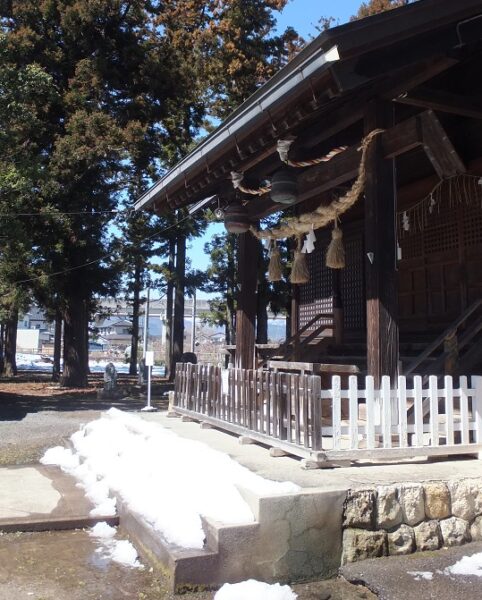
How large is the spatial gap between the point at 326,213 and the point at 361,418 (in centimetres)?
255

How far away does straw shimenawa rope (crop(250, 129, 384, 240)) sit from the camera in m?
5.79

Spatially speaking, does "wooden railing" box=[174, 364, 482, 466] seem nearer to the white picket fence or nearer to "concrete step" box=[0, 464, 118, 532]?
the white picket fence

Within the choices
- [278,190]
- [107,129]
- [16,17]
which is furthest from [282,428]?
[16,17]

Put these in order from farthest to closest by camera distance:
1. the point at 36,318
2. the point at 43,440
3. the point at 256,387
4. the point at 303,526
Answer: the point at 36,318 → the point at 43,440 → the point at 256,387 → the point at 303,526

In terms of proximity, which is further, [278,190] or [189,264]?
[189,264]

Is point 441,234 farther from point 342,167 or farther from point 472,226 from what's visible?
point 342,167

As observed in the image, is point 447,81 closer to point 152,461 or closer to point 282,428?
point 282,428

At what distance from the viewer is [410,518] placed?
4.32m

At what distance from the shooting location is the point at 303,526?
397 cm

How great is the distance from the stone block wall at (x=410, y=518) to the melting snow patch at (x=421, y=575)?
0.33 metres

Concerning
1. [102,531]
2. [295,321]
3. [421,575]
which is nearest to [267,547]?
[421,575]

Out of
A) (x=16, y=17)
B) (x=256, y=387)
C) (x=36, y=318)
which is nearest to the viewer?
(x=256, y=387)

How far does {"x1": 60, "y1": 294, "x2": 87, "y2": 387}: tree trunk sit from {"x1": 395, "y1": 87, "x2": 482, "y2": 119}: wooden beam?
1866 cm

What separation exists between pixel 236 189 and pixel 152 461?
4414mm
